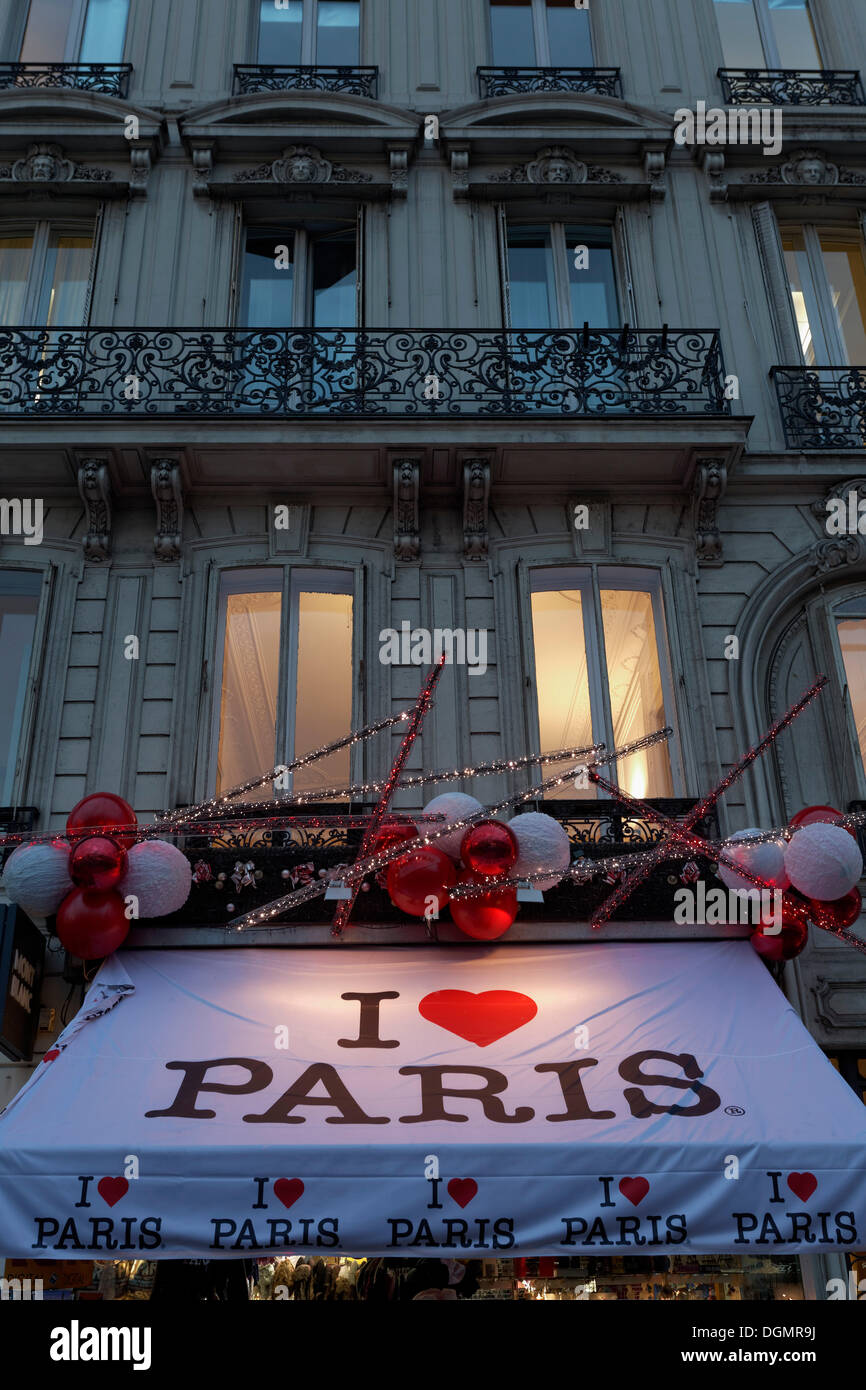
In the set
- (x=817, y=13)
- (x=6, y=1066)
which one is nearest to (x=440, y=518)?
(x=6, y=1066)

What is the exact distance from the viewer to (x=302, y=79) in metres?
11.5

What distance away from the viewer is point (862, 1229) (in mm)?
5586

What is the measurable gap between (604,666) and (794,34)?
7.83 meters

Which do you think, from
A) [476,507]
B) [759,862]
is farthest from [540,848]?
[476,507]

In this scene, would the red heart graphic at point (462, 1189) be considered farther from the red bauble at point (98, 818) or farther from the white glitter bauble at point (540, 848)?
the red bauble at point (98, 818)

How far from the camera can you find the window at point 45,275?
10500 mm

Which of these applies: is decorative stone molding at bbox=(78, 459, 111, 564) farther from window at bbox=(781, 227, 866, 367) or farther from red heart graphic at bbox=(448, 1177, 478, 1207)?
window at bbox=(781, 227, 866, 367)

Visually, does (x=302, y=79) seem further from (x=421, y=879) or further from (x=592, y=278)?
(x=421, y=879)

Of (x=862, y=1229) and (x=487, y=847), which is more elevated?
(x=487, y=847)

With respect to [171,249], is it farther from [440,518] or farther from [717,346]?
[717,346]

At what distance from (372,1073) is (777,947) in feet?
9.03

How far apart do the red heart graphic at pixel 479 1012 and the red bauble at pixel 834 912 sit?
1.87 meters

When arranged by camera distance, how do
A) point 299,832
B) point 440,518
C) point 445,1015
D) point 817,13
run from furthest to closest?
1. point 817,13
2. point 440,518
3. point 299,832
4. point 445,1015

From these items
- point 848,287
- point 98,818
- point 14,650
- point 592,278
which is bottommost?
point 98,818
